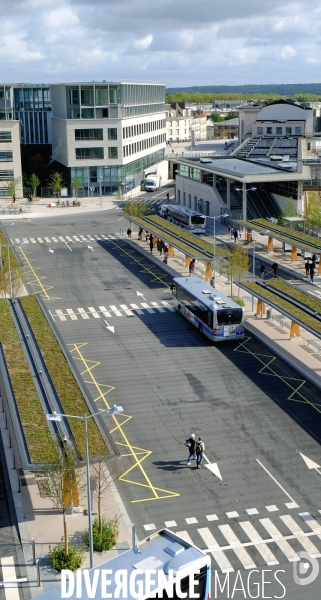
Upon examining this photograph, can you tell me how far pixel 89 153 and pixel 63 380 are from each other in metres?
87.8

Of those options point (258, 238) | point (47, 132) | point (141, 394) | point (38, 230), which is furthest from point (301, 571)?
point (47, 132)

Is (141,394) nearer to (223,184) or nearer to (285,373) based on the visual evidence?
(285,373)

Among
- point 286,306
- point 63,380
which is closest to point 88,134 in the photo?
point 286,306

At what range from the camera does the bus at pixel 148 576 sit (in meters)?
19.8

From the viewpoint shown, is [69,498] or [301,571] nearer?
[301,571]

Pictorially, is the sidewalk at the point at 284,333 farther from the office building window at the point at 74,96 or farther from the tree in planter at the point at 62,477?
the office building window at the point at 74,96

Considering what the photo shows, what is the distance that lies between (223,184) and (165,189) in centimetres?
3572

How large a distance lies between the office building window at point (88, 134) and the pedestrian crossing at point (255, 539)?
A: 95.7 metres

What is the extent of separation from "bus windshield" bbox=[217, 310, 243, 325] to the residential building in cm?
7545

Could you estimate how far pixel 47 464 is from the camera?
2730cm

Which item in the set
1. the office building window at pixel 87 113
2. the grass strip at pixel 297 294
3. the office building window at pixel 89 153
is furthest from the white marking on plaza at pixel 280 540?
the office building window at pixel 87 113

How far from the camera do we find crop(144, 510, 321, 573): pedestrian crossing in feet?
86.8

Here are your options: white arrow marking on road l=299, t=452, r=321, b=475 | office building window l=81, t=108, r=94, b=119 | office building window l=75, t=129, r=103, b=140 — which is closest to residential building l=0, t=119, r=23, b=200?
office building window l=75, t=129, r=103, b=140

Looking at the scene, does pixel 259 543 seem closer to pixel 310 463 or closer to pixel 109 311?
pixel 310 463
